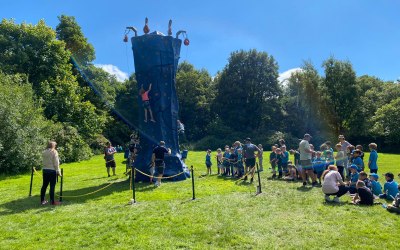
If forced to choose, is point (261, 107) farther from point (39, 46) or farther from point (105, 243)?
point (105, 243)

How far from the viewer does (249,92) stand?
174 ft

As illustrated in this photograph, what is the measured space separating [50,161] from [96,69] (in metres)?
38.0

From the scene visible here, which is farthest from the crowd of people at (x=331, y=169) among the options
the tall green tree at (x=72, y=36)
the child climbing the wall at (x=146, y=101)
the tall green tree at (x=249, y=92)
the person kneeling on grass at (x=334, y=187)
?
the tall green tree at (x=249, y=92)

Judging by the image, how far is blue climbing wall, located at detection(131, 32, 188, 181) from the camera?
17.4m

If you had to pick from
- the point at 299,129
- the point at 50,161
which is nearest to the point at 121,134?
the point at 299,129

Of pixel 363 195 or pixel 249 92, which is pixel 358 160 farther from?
pixel 249 92

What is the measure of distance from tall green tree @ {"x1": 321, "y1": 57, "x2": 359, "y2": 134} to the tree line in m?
0.13

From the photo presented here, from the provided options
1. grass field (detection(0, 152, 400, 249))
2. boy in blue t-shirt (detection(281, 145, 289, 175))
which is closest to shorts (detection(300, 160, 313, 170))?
grass field (detection(0, 152, 400, 249))

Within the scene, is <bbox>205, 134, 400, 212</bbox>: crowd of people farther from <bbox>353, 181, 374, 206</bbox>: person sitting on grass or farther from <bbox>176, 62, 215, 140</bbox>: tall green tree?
<bbox>176, 62, 215, 140</bbox>: tall green tree

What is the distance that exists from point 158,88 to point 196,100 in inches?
1477

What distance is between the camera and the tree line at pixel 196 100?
30.7 metres

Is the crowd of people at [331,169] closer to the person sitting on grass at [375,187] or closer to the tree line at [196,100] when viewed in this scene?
the person sitting on grass at [375,187]

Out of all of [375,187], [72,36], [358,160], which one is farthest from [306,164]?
[72,36]

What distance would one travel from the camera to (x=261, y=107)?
5300cm
